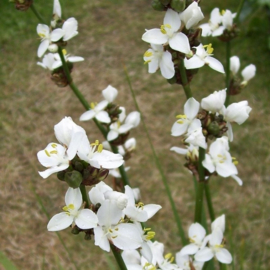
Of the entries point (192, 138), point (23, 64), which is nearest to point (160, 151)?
point (23, 64)

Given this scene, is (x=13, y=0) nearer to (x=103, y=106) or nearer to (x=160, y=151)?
(x=103, y=106)

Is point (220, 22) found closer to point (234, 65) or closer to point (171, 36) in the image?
point (234, 65)

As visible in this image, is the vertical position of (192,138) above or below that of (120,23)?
above

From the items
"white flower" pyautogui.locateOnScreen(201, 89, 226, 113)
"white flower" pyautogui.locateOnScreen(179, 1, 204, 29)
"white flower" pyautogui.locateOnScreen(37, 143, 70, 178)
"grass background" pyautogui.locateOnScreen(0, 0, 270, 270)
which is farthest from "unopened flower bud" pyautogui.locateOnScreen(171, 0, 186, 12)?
"grass background" pyautogui.locateOnScreen(0, 0, 270, 270)

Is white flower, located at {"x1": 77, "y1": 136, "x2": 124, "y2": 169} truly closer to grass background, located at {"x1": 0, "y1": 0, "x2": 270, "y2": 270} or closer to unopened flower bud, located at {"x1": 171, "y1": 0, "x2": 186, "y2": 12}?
unopened flower bud, located at {"x1": 171, "y1": 0, "x2": 186, "y2": 12}

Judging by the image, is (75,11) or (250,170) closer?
(250,170)

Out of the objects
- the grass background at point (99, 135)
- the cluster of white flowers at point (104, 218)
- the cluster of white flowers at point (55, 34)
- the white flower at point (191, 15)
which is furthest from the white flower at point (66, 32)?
the grass background at point (99, 135)

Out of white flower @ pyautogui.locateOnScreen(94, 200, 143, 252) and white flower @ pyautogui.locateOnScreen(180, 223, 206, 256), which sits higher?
white flower @ pyautogui.locateOnScreen(94, 200, 143, 252)
